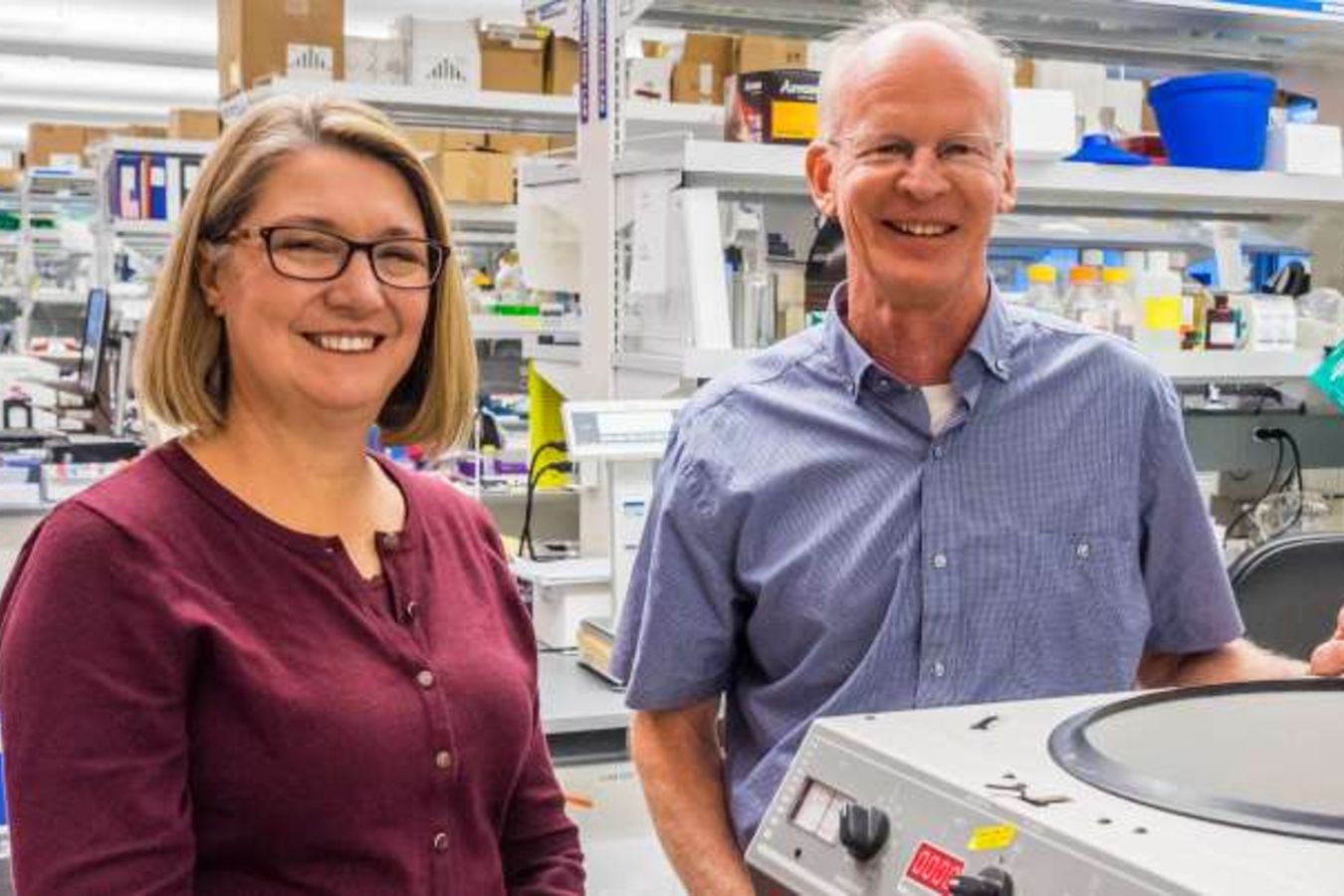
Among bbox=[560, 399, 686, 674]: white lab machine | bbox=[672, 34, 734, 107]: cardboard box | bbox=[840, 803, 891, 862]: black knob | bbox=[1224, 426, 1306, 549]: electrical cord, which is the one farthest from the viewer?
bbox=[672, 34, 734, 107]: cardboard box

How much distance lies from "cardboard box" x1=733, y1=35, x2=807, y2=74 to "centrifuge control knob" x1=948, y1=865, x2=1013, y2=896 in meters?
3.54

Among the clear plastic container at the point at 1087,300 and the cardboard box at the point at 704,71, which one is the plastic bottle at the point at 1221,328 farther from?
the cardboard box at the point at 704,71

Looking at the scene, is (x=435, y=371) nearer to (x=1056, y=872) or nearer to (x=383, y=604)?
(x=383, y=604)

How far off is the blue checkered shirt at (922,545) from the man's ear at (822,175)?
128mm

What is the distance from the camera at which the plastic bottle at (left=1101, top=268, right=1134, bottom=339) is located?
2889 millimetres

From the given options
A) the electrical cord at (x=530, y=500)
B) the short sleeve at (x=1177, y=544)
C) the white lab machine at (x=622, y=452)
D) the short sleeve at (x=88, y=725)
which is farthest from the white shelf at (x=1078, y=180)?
the short sleeve at (x=88, y=725)

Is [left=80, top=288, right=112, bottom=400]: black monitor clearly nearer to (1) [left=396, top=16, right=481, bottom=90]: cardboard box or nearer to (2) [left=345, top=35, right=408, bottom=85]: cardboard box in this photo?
(2) [left=345, top=35, right=408, bottom=85]: cardboard box

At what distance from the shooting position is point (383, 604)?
1.29 m

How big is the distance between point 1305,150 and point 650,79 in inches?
86.1

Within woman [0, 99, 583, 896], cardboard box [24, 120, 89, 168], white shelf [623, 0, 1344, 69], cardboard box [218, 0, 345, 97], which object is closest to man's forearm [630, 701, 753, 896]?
woman [0, 99, 583, 896]

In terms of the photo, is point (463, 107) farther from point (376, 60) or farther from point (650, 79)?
point (650, 79)

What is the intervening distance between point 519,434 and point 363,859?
447cm

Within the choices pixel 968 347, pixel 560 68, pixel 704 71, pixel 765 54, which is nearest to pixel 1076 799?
pixel 968 347

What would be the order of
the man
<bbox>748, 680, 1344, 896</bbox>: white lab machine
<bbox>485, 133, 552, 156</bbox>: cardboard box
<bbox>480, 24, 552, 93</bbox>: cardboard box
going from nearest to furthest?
<bbox>748, 680, 1344, 896</bbox>: white lab machine → the man → <bbox>480, 24, 552, 93</bbox>: cardboard box → <bbox>485, 133, 552, 156</bbox>: cardboard box
